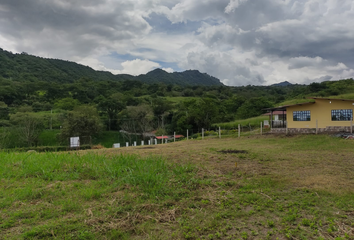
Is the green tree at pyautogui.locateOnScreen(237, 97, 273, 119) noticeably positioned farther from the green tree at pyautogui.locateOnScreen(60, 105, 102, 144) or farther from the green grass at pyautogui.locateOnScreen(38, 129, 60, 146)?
the green grass at pyautogui.locateOnScreen(38, 129, 60, 146)

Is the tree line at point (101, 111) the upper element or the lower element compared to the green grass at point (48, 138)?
upper

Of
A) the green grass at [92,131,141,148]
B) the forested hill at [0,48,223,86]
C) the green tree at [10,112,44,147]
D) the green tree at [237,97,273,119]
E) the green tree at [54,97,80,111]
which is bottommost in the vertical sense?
the green grass at [92,131,141,148]

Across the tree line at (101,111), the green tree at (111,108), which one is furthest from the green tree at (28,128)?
the green tree at (111,108)

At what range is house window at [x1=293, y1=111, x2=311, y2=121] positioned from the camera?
20.9 m

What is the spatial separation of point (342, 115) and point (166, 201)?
67.6 feet

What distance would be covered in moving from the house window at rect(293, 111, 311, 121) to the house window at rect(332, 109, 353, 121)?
203 cm

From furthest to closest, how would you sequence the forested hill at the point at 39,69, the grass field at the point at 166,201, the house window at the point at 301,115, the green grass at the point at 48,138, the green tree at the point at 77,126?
the forested hill at the point at 39,69, the green grass at the point at 48,138, the green tree at the point at 77,126, the house window at the point at 301,115, the grass field at the point at 166,201

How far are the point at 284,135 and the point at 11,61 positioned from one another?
324 ft

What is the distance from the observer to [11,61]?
8269cm

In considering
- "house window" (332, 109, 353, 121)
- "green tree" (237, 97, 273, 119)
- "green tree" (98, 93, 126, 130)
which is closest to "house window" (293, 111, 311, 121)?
"house window" (332, 109, 353, 121)

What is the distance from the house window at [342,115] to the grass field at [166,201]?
49.5 ft

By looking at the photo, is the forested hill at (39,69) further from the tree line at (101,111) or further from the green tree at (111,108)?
the green tree at (111,108)

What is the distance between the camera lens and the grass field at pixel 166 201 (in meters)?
3.08

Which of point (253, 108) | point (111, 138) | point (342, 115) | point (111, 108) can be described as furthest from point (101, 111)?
point (342, 115)
